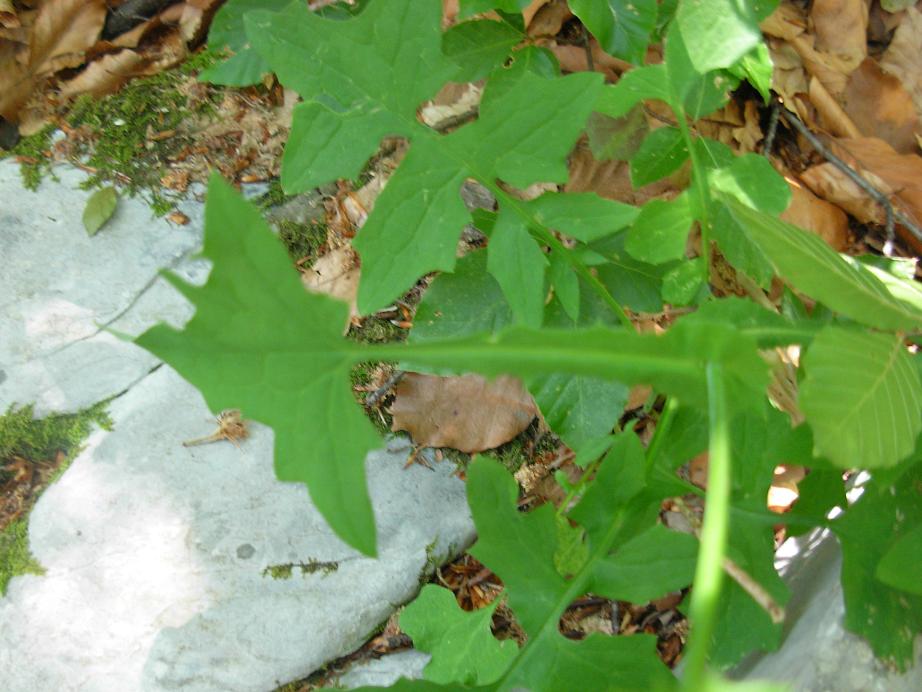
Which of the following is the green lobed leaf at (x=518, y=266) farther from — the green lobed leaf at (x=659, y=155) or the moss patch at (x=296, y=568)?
the moss patch at (x=296, y=568)

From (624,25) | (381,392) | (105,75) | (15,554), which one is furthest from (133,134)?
(624,25)

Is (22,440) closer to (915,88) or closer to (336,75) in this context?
(336,75)

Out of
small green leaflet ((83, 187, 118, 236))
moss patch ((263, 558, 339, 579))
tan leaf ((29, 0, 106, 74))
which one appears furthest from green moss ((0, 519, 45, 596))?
tan leaf ((29, 0, 106, 74))

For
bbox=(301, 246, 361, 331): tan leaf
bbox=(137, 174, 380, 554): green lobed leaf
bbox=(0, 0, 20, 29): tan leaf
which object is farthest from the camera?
bbox=(0, 0, 20, 29): tan leaf

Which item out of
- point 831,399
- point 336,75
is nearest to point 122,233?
point 336,75

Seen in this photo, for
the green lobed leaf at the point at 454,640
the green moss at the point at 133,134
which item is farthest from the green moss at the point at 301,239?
the green lobed leaf at the point at 454,640

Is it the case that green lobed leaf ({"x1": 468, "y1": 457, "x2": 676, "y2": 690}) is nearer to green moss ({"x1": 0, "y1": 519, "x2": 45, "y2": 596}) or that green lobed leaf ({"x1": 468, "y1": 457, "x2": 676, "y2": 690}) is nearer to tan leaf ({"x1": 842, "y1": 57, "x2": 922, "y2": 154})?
green moss ({"x1": 0, "y1": 519, "x2": 45, "y2": 596})

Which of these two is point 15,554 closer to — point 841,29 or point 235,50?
point 235,50
